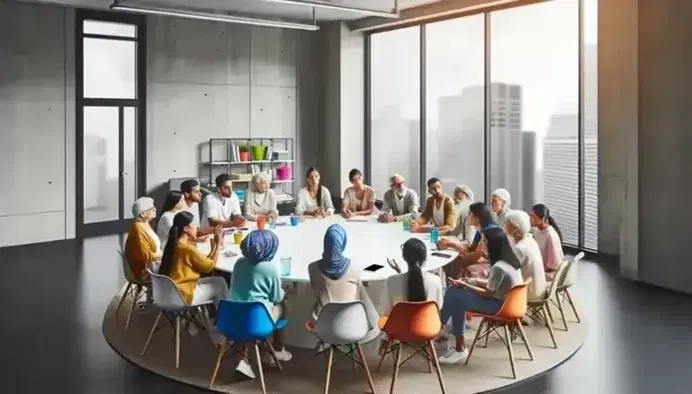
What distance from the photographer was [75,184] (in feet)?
36.4

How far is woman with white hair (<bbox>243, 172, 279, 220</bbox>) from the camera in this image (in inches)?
310

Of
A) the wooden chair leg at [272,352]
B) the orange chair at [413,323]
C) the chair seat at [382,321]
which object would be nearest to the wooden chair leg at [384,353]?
the chair seat at [382,321]

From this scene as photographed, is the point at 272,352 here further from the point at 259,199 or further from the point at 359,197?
the point at 359,197

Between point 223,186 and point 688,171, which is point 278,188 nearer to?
point 223,186

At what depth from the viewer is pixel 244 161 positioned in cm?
1267

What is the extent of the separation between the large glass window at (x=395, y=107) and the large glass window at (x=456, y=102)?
0.37 meters

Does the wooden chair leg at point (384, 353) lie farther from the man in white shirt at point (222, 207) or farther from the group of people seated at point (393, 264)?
the man in white shirt at point (222, 207)

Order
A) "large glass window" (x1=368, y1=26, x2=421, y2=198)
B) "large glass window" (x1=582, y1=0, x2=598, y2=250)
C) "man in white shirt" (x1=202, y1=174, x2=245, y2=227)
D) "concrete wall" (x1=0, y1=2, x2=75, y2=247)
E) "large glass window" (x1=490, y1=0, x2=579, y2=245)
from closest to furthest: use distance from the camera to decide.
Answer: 1. "man in white shirt" (x1=202, y1=174, x2=245, y2=227)
2. "large glass window" (x1=582, y1=0, x2=598, y2=250)
3. "large glass window" (x1=490, y1=0, x2=579, y2=245)
4. "concrete wall" (x1=0, y1=2, x2=75, y2=247)
5. "large glass window" (x1=368, y1=26, x2=421, y2=198)

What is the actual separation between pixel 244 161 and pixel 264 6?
2932mm

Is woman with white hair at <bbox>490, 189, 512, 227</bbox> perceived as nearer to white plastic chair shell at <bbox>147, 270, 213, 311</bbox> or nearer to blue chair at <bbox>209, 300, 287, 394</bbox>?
blue chair at <bbox>209, 300, 287, 394</bbox>

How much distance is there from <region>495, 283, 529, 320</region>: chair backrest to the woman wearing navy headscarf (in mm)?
938

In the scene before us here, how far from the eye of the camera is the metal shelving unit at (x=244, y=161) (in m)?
12.6

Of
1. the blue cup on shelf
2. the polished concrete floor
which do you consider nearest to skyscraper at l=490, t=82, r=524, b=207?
the polished concrete floor

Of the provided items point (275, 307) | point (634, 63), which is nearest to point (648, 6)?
point (634, 63)
